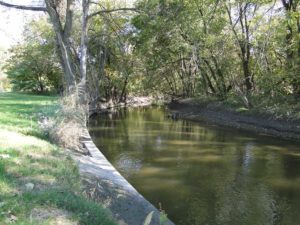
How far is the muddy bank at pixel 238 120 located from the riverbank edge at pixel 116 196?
13.0m

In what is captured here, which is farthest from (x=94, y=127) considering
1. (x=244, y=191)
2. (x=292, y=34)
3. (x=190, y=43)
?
(x=244, y=191)

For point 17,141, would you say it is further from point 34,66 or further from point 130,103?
point 130,103

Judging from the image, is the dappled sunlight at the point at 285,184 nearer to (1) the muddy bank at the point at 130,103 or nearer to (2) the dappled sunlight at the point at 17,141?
(2) the dappled sunlight at the point at 17,141

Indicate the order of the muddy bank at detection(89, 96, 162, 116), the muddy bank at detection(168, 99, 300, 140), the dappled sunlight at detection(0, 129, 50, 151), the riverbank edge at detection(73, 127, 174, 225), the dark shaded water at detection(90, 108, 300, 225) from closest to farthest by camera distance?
the riverbank edge at detection(73, 127, 174, 225)
the dappled sunlight at detection(0, 129, 50, 151)
the dark shaded water at detection(90, 108, 300, 225)
the muddy bank at detection(168, 99, 300, 140)
the muddy bank at detection(89, 96, 162, 116)

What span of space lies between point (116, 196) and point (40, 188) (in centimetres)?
231

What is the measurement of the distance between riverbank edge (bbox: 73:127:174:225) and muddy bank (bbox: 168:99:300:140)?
1301 cm

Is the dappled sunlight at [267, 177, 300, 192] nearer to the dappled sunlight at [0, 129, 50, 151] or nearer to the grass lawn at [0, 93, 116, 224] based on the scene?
the grass lawn at [0, 93, 116, 224]

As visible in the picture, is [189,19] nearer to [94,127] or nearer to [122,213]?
[94,127]

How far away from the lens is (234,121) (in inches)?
1021

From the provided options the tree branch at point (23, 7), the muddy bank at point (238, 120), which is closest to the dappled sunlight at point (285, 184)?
the muddy bank at point (238, 120)

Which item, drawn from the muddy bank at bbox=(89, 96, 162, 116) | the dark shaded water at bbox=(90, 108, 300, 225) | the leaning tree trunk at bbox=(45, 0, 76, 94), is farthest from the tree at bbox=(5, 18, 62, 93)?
the leaning tree trunk at bbox=(45, 0, 76, 94)

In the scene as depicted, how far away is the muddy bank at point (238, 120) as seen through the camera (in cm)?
2077

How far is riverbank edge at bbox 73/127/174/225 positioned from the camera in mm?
7115

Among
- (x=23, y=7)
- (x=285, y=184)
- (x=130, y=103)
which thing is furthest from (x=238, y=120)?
(x=130, y=103)
